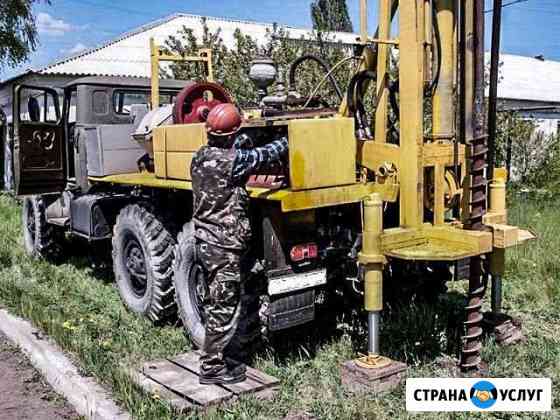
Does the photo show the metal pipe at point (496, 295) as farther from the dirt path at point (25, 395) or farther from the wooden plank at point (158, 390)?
the dirt path at point (25, 395)

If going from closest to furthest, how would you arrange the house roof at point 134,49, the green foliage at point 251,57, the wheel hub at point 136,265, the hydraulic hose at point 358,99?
the hydraulic hose at point 358,99, the wheel hub at point 136,265, the green foliage at point 251,57, the house roof at point 134,49

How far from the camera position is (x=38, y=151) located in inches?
309

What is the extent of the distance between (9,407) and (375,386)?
7.87 ft

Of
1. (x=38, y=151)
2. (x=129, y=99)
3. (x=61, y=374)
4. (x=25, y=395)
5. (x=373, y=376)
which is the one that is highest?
(x=129, y=99)

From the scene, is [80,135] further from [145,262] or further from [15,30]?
[15,30]

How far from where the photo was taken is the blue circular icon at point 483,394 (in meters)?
4.19

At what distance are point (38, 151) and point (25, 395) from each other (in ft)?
12.0

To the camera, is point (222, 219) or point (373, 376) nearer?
point (373, 376)

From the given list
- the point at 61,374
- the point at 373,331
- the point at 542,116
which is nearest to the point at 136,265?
the point at 61,374

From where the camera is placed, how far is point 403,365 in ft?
14.9

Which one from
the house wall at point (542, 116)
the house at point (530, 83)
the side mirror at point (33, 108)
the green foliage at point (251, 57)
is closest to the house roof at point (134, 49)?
the house wall at point (542, 116)

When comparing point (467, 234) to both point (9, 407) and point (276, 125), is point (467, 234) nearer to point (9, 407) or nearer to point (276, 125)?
point (276, 125)

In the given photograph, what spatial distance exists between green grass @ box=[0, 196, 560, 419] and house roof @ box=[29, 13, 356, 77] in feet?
52.2

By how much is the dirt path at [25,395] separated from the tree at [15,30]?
15118 mm
